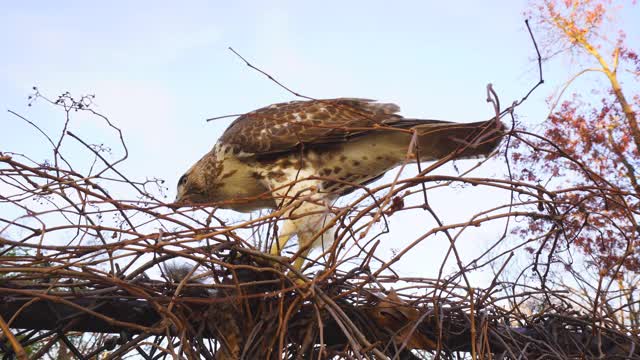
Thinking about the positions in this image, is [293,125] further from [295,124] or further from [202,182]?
[202,182]

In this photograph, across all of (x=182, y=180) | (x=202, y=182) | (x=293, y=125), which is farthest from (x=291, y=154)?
(x=182, y=180)

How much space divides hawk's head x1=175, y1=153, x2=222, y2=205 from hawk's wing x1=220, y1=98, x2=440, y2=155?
0.15 meters

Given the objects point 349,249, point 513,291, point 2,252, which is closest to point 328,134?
point 513,291

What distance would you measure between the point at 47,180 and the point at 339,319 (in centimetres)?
82

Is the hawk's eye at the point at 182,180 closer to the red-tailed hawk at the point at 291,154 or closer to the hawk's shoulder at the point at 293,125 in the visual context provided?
the red-tailed hawk at the point at 291,154

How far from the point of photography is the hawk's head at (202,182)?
3615 millimetres

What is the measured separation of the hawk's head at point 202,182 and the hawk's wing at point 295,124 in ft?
0.50

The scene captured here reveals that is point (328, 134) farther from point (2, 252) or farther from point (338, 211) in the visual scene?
point (2, 252)

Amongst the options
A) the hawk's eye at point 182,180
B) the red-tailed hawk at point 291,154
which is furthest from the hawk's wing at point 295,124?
the hawk's eye at point 182,180

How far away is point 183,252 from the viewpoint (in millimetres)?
1515

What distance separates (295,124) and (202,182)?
2.32 feet

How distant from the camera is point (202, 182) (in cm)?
365

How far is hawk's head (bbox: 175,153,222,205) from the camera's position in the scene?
3615mm

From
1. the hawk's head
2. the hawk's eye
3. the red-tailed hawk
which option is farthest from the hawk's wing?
the hawk's eye
